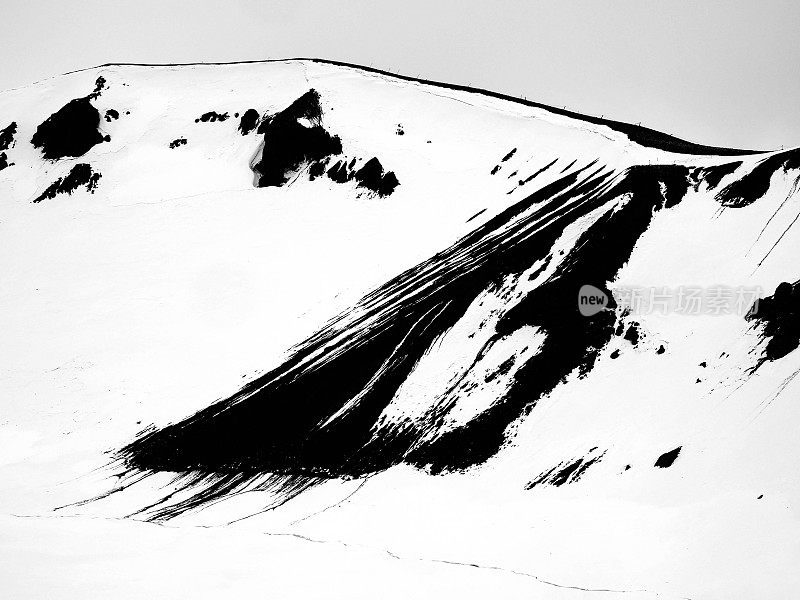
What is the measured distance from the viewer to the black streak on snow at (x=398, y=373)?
2164 cm

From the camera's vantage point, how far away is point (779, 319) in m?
19.5

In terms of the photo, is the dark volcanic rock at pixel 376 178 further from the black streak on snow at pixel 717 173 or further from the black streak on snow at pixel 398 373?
the black streak on snow at pixel 717 173

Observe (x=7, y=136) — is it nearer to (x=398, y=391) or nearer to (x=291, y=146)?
(x=291, y=146)

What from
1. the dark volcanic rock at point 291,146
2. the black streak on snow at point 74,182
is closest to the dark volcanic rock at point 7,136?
the black streak on snow at point 74,182

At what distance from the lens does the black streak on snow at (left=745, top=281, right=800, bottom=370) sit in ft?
62.0

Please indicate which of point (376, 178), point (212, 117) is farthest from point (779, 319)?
point (212, 117)

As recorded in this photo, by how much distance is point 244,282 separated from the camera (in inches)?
1325

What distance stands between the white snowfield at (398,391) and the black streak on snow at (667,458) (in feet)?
0.57

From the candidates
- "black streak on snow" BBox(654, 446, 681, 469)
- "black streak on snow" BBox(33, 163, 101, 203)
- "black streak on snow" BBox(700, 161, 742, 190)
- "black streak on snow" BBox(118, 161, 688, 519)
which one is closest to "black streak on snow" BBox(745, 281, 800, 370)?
"black streak on snow" BBox(654, 446, 681, 469)

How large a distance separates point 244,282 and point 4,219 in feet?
62.5

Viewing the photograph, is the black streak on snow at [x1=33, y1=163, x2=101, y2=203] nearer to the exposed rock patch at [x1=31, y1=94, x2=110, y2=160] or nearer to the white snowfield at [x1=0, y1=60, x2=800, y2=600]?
the white snowfield at [x1=0, y1=60, x2=800, y2=600]

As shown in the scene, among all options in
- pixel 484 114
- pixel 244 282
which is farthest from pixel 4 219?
pixel 484 114

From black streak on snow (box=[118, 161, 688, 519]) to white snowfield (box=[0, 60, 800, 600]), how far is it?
68 centimetres

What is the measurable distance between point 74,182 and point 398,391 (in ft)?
103
